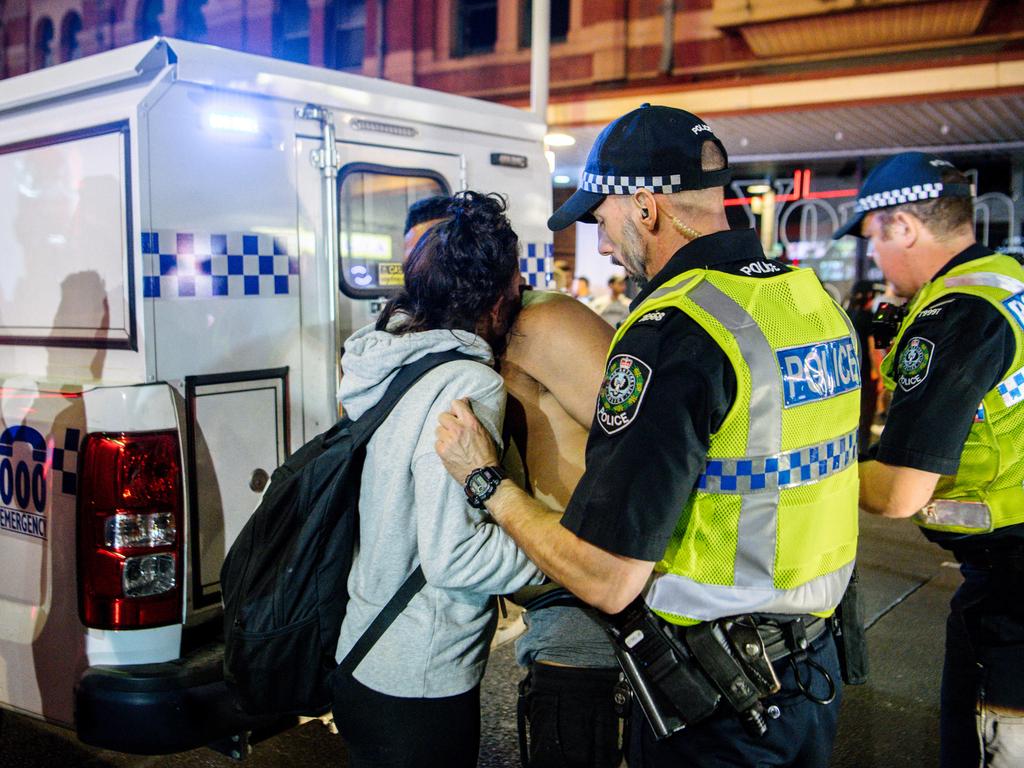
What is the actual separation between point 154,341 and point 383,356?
3.68 feet

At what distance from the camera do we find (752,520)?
1.68 meters

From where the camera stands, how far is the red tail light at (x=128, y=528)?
2.60 metres

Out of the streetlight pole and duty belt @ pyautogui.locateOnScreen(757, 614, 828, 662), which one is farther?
the streetlight pole

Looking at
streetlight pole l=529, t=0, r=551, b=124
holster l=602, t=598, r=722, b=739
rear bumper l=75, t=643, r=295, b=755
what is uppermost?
streetlight pole l=529, t=0, r=551, b=124

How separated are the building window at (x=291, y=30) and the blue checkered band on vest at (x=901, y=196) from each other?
1568cm

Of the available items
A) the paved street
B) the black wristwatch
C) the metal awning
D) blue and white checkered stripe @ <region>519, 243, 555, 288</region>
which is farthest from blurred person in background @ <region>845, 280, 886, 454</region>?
the black wristwatch

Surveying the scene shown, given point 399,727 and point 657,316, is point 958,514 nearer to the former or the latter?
point 657,316

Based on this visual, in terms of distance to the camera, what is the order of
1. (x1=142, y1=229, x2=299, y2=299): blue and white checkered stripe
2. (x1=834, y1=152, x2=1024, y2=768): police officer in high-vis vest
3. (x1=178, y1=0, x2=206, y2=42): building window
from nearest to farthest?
(x1=834, y1=152, x2=1024, y2=768): police officer in high-vis vest → (x1=142, y1=229, x2=299, y2=299): blue and white checkered stripe → (x1=178, y1=0, x2=206, y2=42): building window

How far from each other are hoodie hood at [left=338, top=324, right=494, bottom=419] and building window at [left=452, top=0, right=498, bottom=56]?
14269mm

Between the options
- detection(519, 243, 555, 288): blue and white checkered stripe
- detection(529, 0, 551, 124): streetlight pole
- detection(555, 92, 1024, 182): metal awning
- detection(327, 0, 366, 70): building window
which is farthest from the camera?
detection(327, 0, 366, 70): building window

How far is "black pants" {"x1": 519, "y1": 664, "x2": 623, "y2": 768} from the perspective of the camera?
2199 millimetres

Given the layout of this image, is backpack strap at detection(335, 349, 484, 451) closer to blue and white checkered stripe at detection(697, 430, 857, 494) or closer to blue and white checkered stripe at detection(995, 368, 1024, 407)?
blue and white checkered stripe at detection(697, 430, 857, 494)

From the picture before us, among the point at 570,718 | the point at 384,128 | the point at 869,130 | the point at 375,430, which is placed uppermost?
the point at 869,130

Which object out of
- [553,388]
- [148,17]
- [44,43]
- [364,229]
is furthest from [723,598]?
[44,43]
